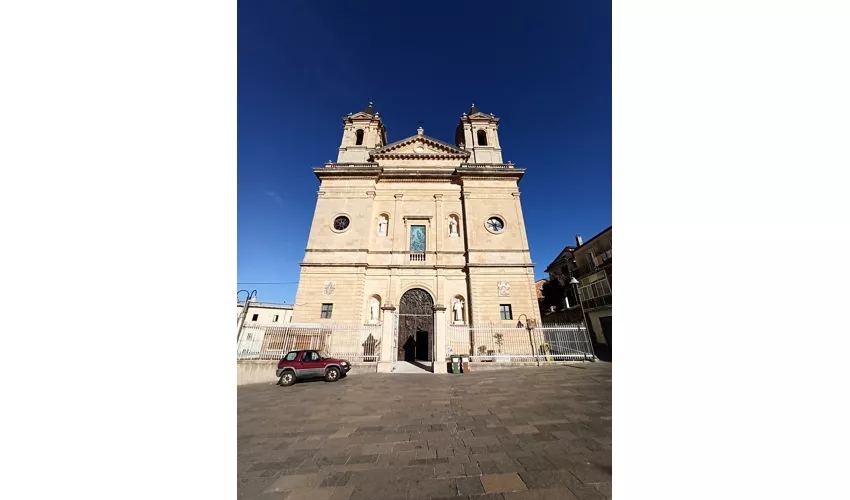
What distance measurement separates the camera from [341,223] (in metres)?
15.6

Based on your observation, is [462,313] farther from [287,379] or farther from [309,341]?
[287,379]

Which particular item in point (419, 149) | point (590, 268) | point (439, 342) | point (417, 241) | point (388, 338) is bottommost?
point (439, 342)

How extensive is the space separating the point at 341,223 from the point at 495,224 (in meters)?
8.94

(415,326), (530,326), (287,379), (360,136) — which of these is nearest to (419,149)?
(360,136)

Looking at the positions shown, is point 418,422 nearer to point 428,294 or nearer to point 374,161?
point 428,294

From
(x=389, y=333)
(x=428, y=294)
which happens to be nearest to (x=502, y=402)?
(x=389, y=333)

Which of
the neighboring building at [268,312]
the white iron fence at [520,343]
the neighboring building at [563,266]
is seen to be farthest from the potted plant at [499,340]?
the neighboring building at [268,312]

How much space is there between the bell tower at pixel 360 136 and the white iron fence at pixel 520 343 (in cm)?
1256

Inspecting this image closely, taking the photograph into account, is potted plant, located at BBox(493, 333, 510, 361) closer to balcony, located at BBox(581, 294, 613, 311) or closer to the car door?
the car door

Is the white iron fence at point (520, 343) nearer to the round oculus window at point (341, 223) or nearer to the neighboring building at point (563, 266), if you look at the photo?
the round oculus window at point (341, 223)

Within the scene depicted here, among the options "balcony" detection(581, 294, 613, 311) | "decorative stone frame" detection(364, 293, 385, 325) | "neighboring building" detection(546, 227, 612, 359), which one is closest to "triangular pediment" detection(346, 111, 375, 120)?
"decorative stone frame" detection(364, 293, 385, 325)

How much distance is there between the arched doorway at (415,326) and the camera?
13703 millimetres

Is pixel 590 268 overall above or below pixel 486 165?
below

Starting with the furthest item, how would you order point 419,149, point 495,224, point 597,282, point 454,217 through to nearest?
1. point 597,282
2. point 419,149
3. point 454,217
4. point 495,224
